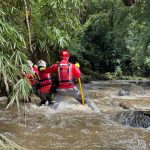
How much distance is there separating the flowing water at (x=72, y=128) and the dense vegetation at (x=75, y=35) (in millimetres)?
834

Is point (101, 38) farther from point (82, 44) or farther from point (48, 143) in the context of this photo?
point (48, 143)

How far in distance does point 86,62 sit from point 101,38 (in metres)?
2.24

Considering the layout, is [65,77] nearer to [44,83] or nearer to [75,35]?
[44,83]

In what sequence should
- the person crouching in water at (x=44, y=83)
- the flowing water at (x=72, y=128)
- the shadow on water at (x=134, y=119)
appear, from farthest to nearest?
1. the person crouching in water at (x=44, y=83)
2. the shadow on water at (x=134, y=119)
3. the flowing water at (x=72, y=128)

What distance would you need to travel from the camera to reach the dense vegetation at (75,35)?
20.7ft

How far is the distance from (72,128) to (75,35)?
40.1 ft

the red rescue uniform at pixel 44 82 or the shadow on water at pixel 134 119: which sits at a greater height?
the red rescue uniform at pixel 44 82

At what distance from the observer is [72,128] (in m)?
7.90


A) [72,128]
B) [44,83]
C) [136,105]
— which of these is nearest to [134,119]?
[72,128]

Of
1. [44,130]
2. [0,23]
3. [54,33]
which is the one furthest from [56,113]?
[0,23]

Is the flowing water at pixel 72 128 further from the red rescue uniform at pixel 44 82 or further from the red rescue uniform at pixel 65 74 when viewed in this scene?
the red rescue uniform at pixel 44 82

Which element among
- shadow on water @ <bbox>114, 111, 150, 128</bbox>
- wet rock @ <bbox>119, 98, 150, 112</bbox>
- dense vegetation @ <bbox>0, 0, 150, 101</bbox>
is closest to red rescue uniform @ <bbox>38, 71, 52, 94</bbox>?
dense vegetation @ <bbox>0, 0, 150, 101</bbox>

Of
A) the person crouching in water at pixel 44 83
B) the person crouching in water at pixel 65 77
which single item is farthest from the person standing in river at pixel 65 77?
the person crouching in water at pixel 44 83

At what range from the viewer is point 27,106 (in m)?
9.95
